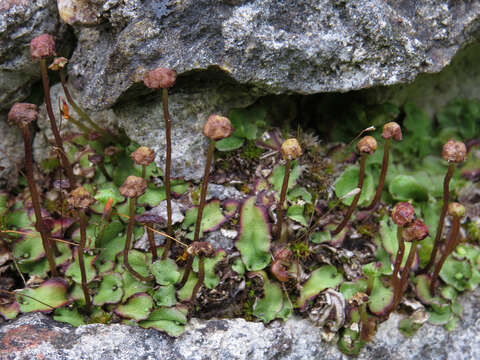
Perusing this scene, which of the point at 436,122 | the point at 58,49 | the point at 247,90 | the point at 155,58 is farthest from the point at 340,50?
the point at 58,49

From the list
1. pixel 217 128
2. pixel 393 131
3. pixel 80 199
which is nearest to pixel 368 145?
pixel 393 131

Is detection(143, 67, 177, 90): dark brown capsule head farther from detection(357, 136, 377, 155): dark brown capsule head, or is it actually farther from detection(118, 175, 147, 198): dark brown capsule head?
detection(357, 136, 377, 155): dark brown capsule head

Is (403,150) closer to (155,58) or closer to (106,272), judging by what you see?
(155,58)

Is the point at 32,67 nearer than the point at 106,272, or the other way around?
the point at 106,272

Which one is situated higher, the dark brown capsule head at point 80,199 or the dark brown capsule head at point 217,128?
the dark brown capsule head at point 217,128

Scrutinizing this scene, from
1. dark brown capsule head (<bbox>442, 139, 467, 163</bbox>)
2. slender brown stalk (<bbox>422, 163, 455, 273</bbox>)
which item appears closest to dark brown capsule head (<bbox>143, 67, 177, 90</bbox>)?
dark brown capsule head (<bbox>442, 139, 467, 163</bbox>)

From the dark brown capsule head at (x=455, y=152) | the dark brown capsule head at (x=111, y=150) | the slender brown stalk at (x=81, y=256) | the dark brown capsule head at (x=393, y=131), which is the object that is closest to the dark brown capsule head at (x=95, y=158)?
the dark brown capsule head at (x=111, y=150)

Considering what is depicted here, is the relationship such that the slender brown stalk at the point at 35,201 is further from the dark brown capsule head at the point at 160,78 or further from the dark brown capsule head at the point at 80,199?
the dark brown capsule head at the point at 160,78

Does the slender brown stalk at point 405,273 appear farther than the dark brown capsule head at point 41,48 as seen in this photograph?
Yes
